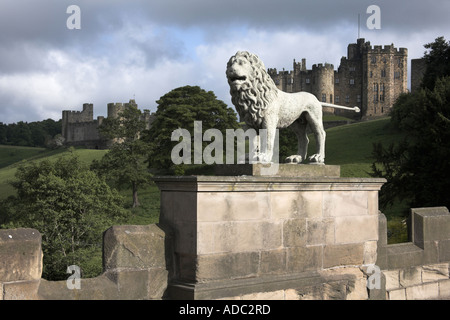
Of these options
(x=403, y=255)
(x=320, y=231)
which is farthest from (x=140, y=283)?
(x=403, y=255)

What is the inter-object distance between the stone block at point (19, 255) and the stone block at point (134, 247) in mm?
781

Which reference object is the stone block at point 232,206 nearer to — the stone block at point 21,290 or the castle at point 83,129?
the stone block at point 21,290

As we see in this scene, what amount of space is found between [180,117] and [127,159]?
5952mm

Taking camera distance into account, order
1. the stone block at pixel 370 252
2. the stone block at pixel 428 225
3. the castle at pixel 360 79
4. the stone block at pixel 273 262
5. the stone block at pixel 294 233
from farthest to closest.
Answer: the castle at pixel 360 79
the stone block at pixel 428 225
the stone block at pixel 370 252
the stone block at pixel 294 233
the stone block at pixel 273 262

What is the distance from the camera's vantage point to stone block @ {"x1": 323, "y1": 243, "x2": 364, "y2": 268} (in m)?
7.60

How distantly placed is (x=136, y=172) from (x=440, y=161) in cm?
2858

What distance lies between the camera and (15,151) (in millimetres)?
101938

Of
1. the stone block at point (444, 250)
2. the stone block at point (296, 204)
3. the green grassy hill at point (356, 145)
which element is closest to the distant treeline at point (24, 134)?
the green grassy hill at point (356, 145)

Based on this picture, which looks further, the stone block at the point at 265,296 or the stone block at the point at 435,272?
the stone block at the point at 435,272

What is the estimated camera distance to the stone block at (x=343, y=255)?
7598 millimetres

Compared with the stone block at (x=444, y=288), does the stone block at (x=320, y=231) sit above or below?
above

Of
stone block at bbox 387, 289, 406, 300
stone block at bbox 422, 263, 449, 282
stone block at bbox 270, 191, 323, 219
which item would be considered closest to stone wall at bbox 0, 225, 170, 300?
stone block at bbox 270, 191, 323, 219

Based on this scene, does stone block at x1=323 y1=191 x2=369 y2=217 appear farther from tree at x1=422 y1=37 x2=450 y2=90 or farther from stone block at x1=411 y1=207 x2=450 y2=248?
tree at x1=422 y1=37 x2=450 y2=90

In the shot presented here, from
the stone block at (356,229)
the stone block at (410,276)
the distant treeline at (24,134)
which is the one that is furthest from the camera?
the distant treeline at (24,134)
